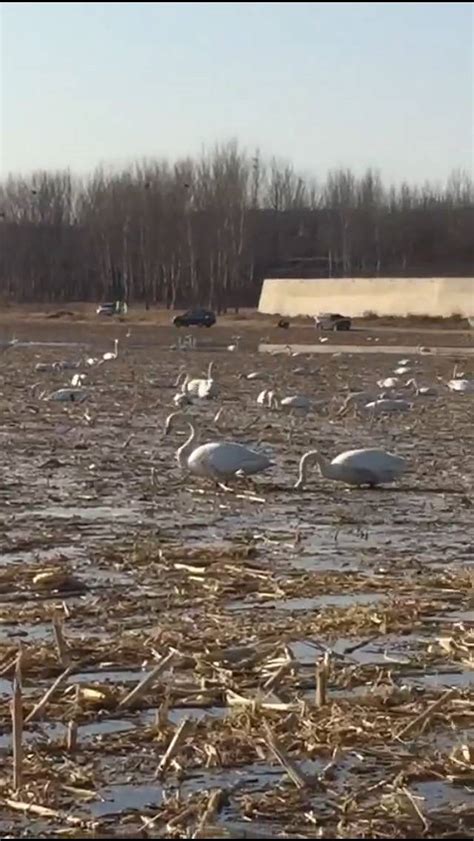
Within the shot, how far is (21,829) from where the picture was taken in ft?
18.8

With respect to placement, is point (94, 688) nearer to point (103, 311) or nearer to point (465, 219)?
point (103, 311)

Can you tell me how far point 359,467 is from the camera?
14281mm

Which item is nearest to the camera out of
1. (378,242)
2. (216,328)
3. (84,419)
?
(84,419)

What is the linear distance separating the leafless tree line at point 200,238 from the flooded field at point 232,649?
77.7m

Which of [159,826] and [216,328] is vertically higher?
[159,826]

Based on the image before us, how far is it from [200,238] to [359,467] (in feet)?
277

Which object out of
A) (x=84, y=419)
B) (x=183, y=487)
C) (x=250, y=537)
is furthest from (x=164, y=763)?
(x=84, y=419)

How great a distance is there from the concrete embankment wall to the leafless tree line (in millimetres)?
15678

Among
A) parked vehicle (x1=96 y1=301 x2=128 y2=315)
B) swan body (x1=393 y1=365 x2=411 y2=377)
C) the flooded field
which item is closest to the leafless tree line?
parked vehicle (x1=96 y1=301 x2=128 y2=315)

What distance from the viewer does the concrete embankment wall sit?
67.1 m

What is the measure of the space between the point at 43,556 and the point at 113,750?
14.6 feet

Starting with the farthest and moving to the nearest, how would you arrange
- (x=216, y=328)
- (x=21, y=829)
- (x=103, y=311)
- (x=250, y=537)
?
(x=103, y=311), (x=216, y=328), (x=250, y=537), (x=21, y=829)

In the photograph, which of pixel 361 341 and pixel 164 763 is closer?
pixel 164 763

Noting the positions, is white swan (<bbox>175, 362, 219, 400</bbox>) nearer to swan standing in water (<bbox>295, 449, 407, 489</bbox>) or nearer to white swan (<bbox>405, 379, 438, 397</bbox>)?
white swan (<bbox>405, 379, 438, 397</bbox>)
